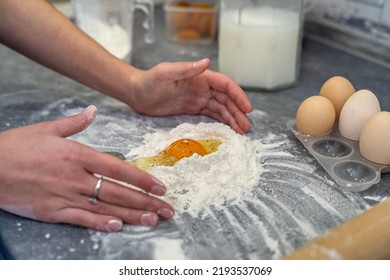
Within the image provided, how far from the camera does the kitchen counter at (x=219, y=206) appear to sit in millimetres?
704

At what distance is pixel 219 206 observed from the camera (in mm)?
786

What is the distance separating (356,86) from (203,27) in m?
0.51

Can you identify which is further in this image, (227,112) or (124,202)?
(227,112)

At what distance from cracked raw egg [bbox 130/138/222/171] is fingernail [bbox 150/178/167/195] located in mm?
139

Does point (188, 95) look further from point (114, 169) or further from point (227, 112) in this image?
point (114, 169)

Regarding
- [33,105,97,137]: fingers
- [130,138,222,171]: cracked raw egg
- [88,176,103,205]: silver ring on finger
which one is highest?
[33,105,97,137]: fingers

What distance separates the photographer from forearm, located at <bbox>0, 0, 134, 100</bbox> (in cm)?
107

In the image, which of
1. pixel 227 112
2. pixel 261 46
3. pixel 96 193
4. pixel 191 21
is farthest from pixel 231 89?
pixel 191 21

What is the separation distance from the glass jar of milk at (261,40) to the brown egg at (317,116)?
0.24m

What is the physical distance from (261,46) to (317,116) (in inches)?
11.3

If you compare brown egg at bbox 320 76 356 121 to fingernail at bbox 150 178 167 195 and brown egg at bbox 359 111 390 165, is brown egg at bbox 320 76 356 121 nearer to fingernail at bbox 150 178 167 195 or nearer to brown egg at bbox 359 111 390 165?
brown egg at bbox 359 111 390 165

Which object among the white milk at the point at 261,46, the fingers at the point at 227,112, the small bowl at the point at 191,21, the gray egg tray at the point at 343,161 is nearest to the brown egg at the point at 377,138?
the gray egg tray at the point at 343,161

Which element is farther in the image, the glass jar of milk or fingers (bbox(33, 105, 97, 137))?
the glass jar of milk

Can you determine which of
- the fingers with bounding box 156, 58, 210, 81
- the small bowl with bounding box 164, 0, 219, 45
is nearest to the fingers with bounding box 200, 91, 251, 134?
the fingers with bounding box 156, 58, 210, 81
